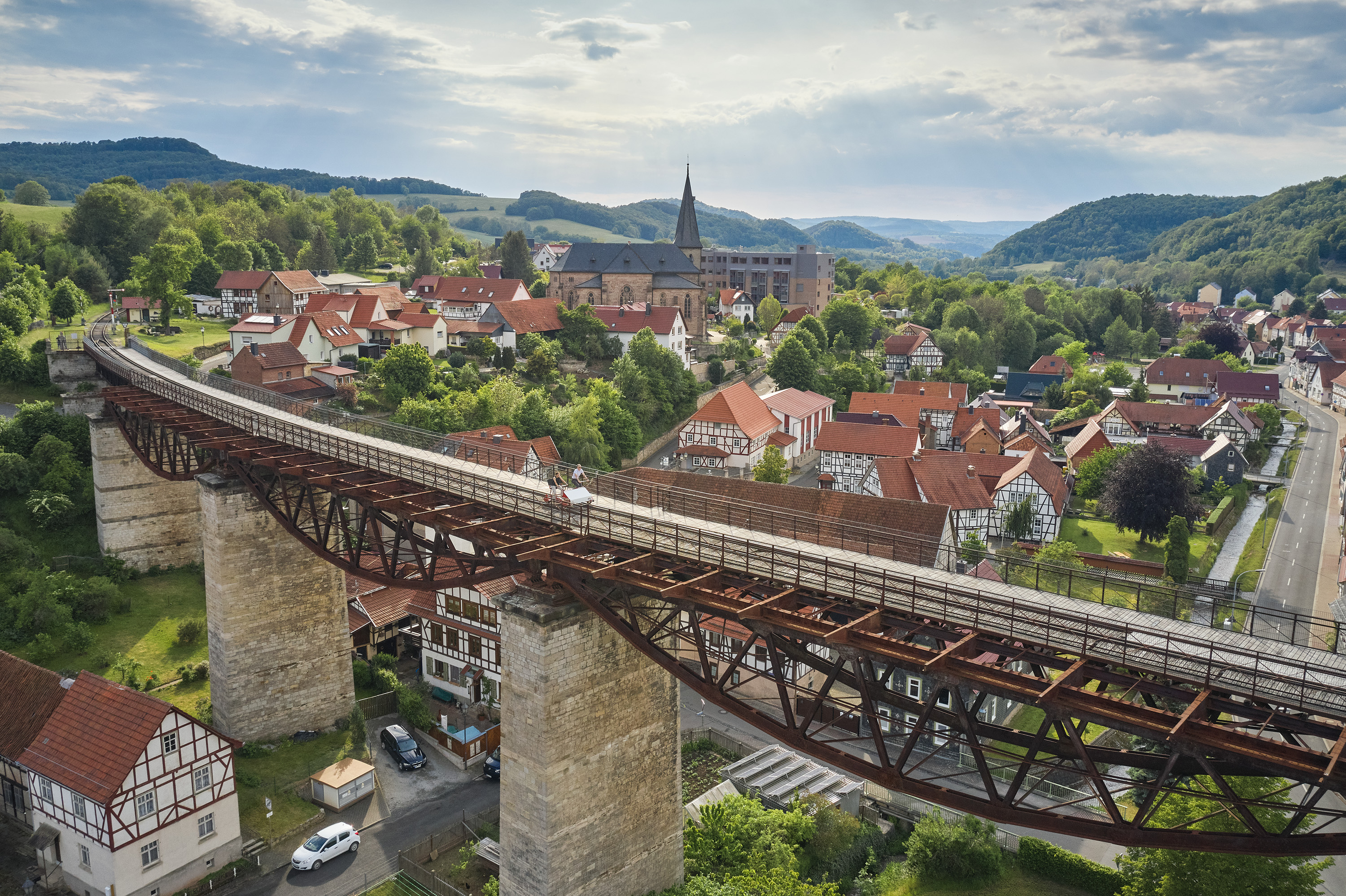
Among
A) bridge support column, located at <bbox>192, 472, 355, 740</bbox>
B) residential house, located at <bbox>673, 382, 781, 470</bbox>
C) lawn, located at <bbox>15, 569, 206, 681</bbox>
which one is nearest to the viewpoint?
bridge support column, located at <bbox>192, 472, 355, 740</bbox>

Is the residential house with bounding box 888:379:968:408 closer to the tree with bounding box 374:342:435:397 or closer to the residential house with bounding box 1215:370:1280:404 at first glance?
the residential house with bounding box 1215:370:1280:404

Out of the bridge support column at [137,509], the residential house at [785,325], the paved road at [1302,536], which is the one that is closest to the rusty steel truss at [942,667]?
the bridge support column at [137,509]

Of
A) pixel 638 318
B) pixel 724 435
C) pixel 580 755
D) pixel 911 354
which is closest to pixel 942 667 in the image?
pixel 580 755

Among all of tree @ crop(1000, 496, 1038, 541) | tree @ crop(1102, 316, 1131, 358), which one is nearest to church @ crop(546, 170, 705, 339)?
tree @ crop(1000, 496, 1038, 541)

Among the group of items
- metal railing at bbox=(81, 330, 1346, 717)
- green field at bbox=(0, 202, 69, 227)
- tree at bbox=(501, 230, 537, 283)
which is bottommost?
metal railing at bbox=(81, 330, 1346, 717)

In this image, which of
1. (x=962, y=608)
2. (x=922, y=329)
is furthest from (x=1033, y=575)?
(x=922, y=329)

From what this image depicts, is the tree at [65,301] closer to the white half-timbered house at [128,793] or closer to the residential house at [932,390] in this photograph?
the white half-timbered house at [128,793]
